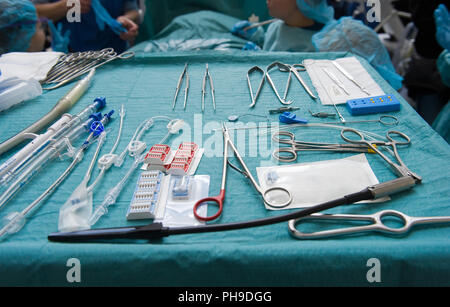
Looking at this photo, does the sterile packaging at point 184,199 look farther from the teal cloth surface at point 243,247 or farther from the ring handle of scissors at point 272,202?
the ring handle of scissors at point 272,202

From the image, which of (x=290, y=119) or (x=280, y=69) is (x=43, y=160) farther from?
(x=280, y=69)

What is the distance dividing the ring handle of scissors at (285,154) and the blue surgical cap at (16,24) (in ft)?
4.85

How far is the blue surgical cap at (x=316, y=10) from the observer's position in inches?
60.7

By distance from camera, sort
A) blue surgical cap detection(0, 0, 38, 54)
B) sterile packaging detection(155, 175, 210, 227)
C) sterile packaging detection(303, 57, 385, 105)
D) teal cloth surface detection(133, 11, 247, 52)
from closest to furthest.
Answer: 1. sterile packaging detection(155, 175, 210, 227)
2. sterile packaging detection(303, 57, 385, 105)
3. blue surgical cap detection(0, 0, 38, 54)
4. teal cloth surface detection(133, 11, 247, 52)

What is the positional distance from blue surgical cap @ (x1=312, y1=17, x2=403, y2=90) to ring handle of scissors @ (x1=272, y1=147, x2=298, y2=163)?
955 mm

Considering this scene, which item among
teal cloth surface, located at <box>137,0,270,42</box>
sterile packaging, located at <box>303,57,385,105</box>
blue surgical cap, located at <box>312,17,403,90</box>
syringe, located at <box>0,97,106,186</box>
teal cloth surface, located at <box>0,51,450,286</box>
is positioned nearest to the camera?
teal cloth surface, located at <box>0,51,450,286</box>

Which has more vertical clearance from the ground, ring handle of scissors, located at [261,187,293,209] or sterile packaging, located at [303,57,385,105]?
sterile packaging, located at [303,57,385,105]

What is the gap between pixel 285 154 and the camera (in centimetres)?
84

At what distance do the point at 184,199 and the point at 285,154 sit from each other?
1.13 ft

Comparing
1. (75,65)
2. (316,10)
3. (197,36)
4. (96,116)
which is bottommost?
(96,116)

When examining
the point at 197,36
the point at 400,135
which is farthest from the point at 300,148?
the point at 197,36

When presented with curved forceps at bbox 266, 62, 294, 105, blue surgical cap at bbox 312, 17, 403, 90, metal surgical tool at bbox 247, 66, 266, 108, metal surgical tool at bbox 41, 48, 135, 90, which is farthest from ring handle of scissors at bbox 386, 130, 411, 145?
metal surgical tool at bbox 41, 48, 135, 90

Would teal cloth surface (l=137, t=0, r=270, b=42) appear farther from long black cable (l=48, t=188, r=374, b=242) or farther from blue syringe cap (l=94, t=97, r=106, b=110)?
long black cable (l=48, t=188, r=374, b=242)

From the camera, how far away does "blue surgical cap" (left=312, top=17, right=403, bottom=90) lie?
1458 millimetres
